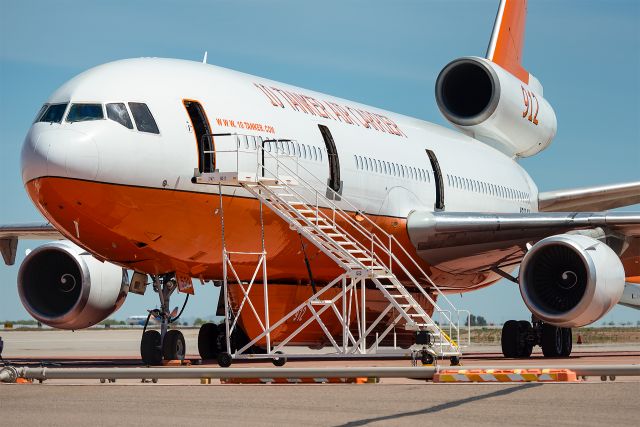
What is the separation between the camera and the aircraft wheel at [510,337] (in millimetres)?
22047

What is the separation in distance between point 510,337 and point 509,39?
1113cm

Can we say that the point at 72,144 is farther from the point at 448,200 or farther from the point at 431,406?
the point at 448,200

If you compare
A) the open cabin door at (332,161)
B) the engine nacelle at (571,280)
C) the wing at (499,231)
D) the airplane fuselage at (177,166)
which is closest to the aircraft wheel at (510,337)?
the wing at (499,231)

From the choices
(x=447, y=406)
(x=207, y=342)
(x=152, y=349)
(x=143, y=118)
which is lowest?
(x=447, y=406)

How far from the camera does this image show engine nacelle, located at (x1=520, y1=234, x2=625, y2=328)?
57.5 feet

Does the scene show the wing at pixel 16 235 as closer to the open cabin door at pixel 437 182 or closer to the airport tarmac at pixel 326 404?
the open cabin door at pixel 437 182

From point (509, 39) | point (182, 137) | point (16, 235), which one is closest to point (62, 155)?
point (182, 137)

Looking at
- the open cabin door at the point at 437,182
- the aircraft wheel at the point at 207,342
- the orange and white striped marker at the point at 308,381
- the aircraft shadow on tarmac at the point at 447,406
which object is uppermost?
the open cabin door at the point at 437,182

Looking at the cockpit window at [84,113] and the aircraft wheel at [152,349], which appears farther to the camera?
the aircraft wheel at [152,349]

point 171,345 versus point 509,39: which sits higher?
point 509,39

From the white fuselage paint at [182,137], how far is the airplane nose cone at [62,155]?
0.04 feet

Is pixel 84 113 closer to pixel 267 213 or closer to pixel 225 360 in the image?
pixel 267 213

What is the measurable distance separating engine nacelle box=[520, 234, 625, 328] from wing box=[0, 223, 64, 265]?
9351 millimetres

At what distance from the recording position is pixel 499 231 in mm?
20500
